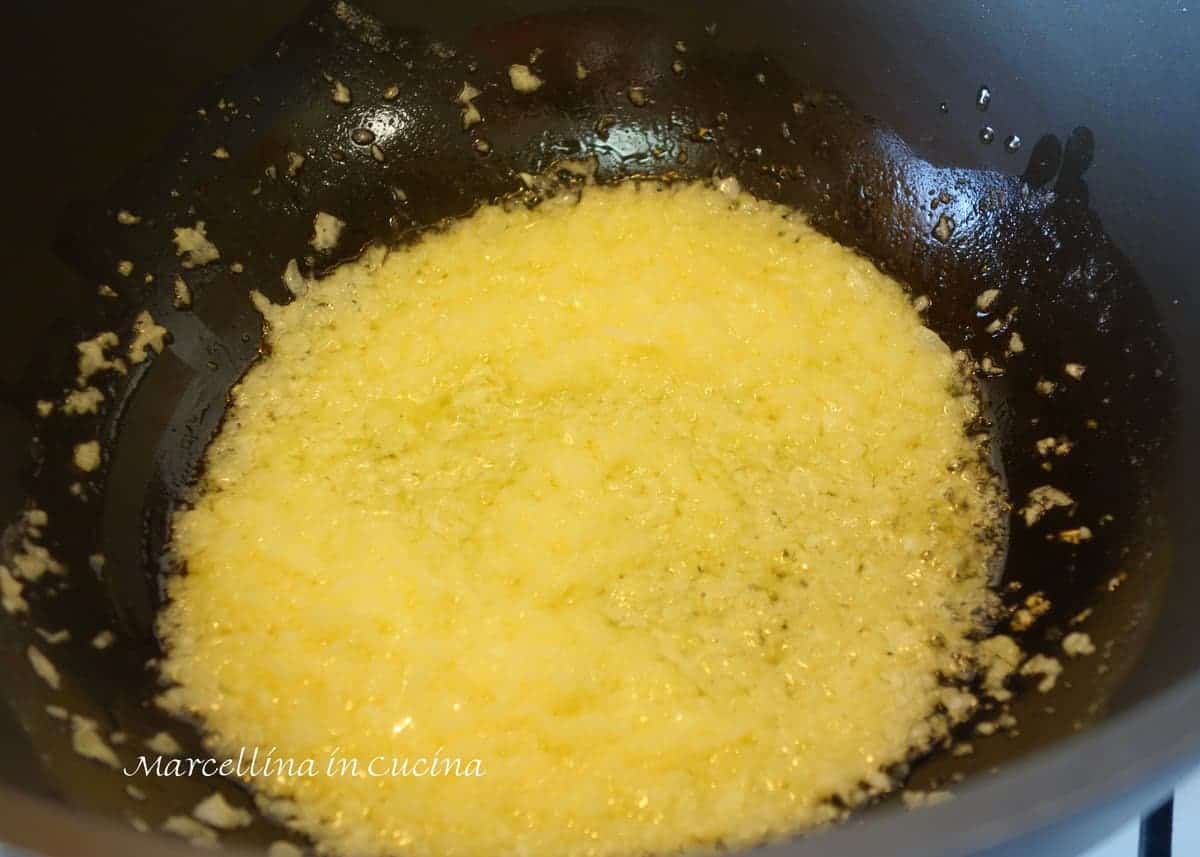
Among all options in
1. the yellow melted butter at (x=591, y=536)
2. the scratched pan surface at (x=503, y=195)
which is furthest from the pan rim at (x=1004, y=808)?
the yellow melted butter at (x=591, y=536)

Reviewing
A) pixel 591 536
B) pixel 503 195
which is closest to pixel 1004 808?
pixel 591 536

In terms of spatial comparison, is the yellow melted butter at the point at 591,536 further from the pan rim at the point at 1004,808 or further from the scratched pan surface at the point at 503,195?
the pan rim at the point at 1004,808

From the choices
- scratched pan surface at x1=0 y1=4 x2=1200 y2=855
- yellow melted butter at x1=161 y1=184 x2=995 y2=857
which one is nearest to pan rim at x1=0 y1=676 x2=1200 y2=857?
scratched pan surface at x1=0 y1=4 x2=1200 y2=855

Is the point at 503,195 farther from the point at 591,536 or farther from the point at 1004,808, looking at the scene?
the point at 1004,808

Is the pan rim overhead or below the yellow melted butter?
overhead

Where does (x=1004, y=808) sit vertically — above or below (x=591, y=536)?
above

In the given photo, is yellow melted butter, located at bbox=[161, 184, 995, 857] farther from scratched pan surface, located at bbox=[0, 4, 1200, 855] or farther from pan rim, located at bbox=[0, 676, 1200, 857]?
pan rim, located at bbox=[0, 676, 1200, 857]
